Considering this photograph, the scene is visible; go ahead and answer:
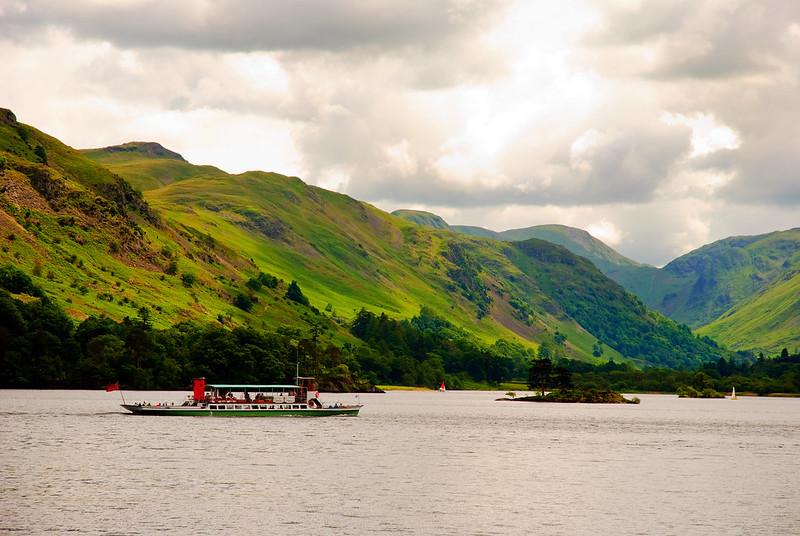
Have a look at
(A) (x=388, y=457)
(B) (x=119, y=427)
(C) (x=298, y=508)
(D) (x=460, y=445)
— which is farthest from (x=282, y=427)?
(C) (x=298, y=508)

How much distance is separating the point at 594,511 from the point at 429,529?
1977 cm

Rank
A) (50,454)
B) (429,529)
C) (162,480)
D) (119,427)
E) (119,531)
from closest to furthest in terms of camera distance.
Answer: (119,531)
(429,529)
(162,480)
(50,454)
(119,427)

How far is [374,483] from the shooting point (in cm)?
10825

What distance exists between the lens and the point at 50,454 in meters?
125

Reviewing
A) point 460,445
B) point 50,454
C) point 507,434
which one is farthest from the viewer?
point 507,434

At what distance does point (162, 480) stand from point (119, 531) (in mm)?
30490

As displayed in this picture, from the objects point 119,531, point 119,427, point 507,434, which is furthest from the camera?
point 507,434

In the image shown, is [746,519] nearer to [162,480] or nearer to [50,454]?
[162,480]

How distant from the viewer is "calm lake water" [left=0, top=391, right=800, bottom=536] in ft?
271

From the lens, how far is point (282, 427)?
7628 inches

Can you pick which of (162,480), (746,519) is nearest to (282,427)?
(162,480)

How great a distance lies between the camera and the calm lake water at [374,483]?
271 ft

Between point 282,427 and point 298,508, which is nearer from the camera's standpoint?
point 298,508

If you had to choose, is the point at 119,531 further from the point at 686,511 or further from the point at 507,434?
the point at 507,434
